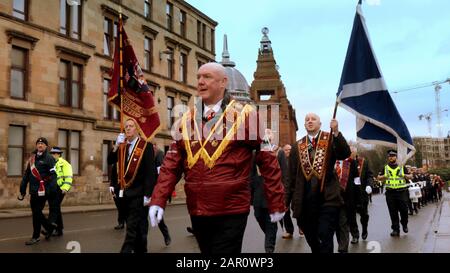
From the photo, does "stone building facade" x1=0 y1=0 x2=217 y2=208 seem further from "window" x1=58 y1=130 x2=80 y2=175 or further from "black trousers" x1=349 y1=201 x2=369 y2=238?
"black trousers" x1=349 y1=201 x2=369 y2=238

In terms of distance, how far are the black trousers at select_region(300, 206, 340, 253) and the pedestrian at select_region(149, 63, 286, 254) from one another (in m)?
2.15

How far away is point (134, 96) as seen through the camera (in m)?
9.75

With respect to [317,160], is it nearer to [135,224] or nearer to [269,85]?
[135,224]

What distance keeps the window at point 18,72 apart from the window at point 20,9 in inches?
64.8

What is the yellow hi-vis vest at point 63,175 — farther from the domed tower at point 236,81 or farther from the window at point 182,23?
the domed tower at point 236,81

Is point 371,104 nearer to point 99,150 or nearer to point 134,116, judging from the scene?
point 134,116

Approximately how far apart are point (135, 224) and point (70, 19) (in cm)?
2449

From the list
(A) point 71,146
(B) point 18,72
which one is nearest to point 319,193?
(B) point 18,72

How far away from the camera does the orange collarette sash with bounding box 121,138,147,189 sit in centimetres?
763

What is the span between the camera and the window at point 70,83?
28.5 metres

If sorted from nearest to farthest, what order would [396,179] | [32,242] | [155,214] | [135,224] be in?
[155,214] → [135,224] → [32,242] → [396,179]

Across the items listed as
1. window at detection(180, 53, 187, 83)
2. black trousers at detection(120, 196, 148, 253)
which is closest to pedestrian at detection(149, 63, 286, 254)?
black trousers at detection(120, 196, 148, 253)

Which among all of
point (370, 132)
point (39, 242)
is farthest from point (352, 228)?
point (39, 242)
